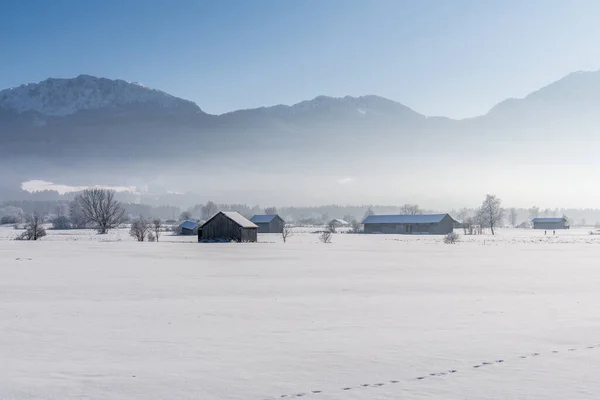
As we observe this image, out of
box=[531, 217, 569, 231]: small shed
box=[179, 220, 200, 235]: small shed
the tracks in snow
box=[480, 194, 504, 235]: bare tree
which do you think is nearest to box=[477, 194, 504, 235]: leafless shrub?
box=[480, 194, 504, 235]: bare tree

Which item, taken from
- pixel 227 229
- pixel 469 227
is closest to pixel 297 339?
pixel 227 229

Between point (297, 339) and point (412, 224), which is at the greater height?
point (412, 224)

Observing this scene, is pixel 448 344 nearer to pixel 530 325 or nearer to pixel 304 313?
pixel 530 325

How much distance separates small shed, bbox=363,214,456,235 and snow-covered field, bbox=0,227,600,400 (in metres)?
95.7

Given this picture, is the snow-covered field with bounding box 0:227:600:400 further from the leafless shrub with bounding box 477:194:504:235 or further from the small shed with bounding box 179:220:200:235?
the leafless shrub with bounding box 477:194:504:235

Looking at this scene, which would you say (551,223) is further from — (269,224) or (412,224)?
(269,224)

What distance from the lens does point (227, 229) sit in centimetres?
7056

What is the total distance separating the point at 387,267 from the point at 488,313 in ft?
52.2

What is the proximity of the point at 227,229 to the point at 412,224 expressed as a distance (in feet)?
198

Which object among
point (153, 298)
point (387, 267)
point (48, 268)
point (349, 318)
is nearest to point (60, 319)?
point (153, 298)

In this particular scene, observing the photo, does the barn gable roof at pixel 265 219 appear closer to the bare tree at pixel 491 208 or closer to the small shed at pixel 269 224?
the small shed at pixel 269 224

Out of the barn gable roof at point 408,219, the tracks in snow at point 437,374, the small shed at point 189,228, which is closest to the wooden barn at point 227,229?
the small shed at point 189,228

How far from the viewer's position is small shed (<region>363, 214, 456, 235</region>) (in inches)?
4601

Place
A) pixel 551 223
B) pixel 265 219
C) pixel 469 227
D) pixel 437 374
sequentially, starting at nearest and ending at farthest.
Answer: pixel 437 374
pixel 469 227
pixel 265 219
pixel 551 223
